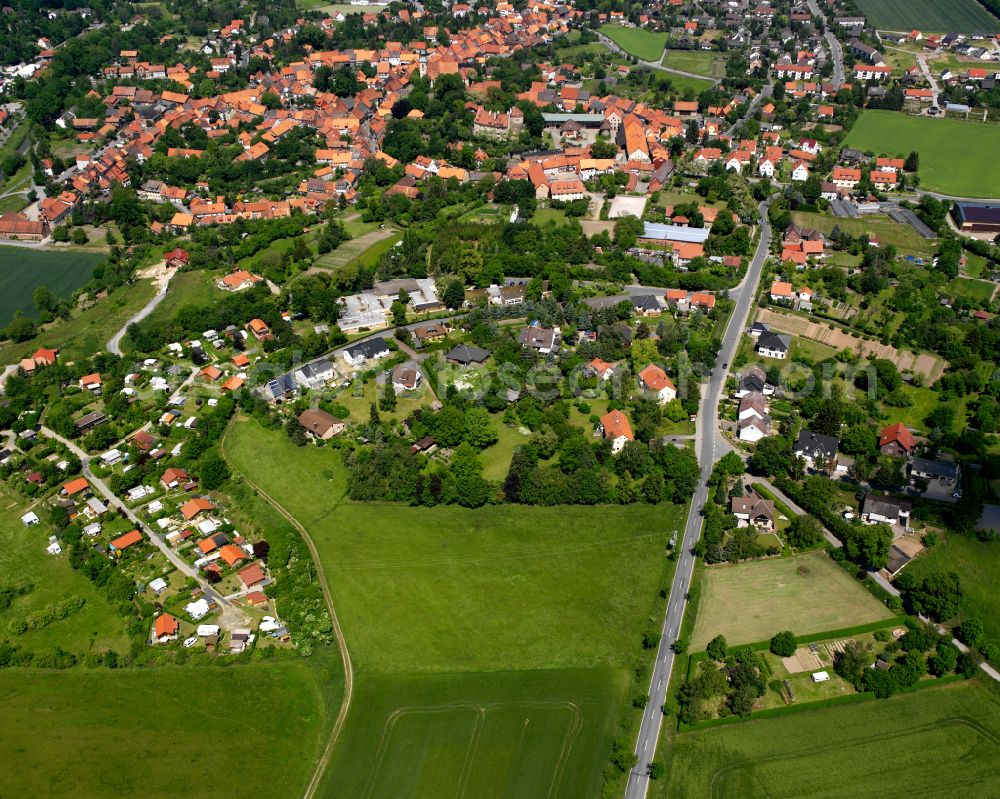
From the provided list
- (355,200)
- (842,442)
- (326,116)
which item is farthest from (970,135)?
(326,116)

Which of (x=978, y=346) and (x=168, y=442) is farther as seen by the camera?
(x=978, y=346)

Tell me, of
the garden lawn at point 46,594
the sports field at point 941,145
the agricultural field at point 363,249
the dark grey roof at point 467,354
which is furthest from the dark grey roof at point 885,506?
the sports field at point 941,145

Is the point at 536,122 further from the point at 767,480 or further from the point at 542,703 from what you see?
the point at 542,703

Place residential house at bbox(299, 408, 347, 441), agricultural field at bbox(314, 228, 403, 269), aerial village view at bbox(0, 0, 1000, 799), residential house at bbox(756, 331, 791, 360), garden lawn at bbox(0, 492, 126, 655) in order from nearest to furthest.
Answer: aerial village view at bbox(0, 0, 1000, 799) < garden lawn at bbox(0, 492, 126, 655) < residential house at bbox(299, 408, 347, 441) < residential house at bbox(756, 331, 791, 360) < agricultural field at bbox(314, 228, 403, 269)

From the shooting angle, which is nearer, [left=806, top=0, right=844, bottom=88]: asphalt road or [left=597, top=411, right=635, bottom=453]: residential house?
[left=597, top=411, right=635, bottom=453]: residential house

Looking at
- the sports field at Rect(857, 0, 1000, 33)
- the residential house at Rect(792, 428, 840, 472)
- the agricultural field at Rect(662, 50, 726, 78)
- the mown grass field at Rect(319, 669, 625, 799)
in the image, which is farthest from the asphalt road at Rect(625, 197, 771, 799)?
the sports field at Rect(857, 0, 1000, 33)

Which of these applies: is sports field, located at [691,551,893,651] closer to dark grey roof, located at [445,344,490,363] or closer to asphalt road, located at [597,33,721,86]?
dark grey roof, located at [445,344,490,363]

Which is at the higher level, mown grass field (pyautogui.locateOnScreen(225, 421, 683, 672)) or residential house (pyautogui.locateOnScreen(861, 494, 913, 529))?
residential house (pyautogui.locateOnScreen(861, 494, 913, 529))
